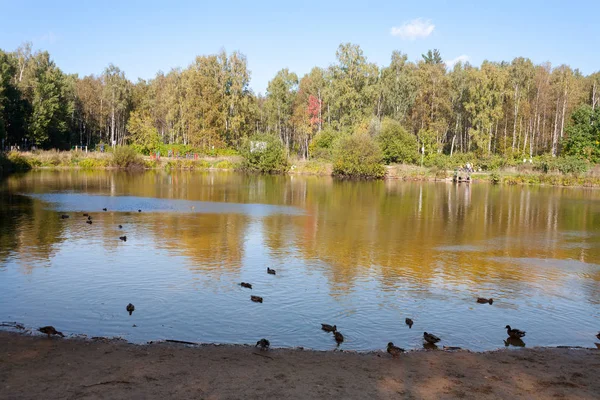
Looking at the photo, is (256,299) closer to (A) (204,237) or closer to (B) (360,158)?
(A) (204,237)

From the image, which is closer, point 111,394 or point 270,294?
point 111,394

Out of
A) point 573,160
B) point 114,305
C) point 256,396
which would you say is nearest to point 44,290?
point 114,305

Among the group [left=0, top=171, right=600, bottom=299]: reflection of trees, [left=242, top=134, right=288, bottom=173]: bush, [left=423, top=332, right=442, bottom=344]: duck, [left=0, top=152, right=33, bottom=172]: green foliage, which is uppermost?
[left=242, top=134, right=288, bottom=173]: bush

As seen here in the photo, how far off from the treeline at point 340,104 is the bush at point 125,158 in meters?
12.6

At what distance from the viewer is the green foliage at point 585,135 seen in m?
76.0

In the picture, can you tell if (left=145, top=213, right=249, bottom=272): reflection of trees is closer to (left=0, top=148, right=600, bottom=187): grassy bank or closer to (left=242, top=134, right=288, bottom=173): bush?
(left=0, top=148, right=600, bottom=187): grassy bank

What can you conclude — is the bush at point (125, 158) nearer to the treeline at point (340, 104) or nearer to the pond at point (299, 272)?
the treeline at point (340, 104)

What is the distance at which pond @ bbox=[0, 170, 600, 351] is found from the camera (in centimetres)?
1380

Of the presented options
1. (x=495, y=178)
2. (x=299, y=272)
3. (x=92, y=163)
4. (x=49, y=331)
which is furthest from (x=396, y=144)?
(x=49, y=331)

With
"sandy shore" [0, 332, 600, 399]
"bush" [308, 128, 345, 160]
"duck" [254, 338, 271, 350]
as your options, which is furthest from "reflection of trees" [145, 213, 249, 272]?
"bush" [308, 128, 345, 160]

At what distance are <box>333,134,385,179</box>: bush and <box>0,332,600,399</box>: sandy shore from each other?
65646 millimetres

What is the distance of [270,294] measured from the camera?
16719mm

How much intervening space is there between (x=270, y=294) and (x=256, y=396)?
24.8ft

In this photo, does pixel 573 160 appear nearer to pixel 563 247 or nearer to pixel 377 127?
pixel 377 127
